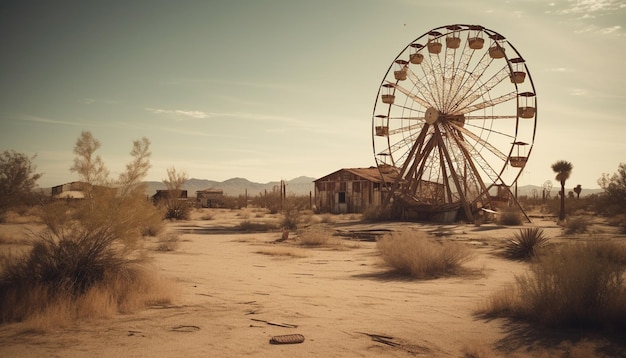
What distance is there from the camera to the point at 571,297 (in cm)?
658

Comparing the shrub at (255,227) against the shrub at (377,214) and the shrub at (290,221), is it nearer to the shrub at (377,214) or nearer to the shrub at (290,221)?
the shrub at (290,221)

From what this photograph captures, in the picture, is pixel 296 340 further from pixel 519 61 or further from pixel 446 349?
pixel 519 61

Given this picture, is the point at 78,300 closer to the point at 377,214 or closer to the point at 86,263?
the point at 86,263

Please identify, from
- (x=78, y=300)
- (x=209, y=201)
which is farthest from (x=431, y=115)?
(x=209, y=201)

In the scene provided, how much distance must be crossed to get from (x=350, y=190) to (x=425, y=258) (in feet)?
102

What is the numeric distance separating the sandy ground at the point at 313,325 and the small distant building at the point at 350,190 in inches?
1156

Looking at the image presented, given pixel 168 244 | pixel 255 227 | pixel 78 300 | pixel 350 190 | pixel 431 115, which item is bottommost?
pixel 78 300

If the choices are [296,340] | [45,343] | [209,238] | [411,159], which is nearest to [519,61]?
[411,159]

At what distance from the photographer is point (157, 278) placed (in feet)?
28.9

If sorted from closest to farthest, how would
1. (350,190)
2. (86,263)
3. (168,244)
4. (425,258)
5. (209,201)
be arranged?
(86,263) → (425,258) → (168,244) → (350,190) → (209,201)

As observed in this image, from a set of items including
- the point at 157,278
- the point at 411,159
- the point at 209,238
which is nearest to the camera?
the point at 157,278

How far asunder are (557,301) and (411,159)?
26199mm

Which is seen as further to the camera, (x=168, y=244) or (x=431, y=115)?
(x=431, y=115)

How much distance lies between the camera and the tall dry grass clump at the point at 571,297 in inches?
250
